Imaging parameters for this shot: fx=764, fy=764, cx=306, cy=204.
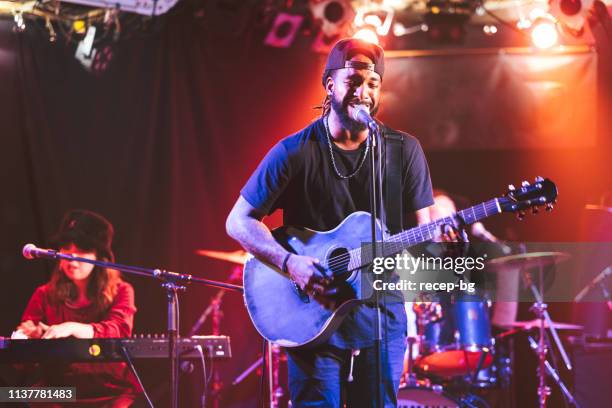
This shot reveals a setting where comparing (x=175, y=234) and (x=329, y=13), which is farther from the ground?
(x=329, y=13)

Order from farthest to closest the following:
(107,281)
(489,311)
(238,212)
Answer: (489,311) < (107,281) < (238,212)

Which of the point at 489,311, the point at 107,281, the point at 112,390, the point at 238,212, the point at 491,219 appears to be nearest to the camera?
the point at 238,212

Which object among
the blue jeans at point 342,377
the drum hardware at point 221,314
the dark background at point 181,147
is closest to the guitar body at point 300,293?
A: the blue jeans at point 342,377

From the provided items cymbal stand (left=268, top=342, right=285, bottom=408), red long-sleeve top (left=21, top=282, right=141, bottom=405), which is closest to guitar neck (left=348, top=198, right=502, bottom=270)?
red long-sleeve top (left=21, top=282, right=141, bottom=405)

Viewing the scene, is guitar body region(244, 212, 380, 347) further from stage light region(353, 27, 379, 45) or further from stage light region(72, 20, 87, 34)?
stage light region(72, 20, 87, 34)

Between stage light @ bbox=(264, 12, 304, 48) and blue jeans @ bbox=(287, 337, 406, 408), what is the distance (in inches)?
195

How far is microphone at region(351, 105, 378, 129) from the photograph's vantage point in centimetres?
355

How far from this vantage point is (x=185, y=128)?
7.94 meters

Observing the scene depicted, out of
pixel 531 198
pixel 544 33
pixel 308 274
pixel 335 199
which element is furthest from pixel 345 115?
pixel 544 33

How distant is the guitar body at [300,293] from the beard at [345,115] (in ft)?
1.60

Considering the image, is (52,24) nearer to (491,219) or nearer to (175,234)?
(175,234)

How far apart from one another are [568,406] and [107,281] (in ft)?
15.2

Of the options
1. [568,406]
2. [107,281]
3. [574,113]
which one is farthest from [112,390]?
[574,113]

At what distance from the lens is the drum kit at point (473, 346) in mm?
7121
